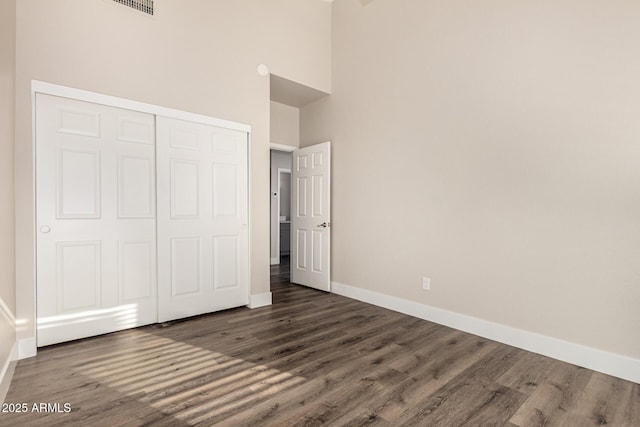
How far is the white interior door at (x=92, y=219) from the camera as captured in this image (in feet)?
8.55

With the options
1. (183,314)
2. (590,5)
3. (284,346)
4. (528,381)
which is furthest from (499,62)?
(183,314)

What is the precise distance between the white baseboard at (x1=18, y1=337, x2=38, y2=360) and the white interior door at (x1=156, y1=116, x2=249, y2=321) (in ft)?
3.14

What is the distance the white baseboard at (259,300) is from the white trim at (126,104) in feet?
6.61

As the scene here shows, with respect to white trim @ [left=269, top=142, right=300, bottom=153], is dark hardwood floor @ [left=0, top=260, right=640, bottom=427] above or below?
below

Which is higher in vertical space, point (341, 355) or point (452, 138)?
point (452, 138)

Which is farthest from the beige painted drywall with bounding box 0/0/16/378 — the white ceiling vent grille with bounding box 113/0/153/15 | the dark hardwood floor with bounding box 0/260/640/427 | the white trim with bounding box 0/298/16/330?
the white ceiling vent grille with bounding box 113/0/153/15

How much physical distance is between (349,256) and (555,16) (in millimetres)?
3231

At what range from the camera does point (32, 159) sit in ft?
8.29

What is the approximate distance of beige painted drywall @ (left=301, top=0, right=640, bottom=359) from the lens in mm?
2332

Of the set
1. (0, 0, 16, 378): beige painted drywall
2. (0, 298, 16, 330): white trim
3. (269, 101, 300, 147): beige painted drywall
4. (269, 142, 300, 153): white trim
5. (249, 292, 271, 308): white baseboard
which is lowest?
(249, 292, 271, 308): white baseboard

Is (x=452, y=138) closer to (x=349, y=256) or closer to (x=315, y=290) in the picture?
(x=349, y=256)

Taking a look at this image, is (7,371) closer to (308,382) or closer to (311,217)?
(308,382)

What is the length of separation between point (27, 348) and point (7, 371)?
354 millimetres

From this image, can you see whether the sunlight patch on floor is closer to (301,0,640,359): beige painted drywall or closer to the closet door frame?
the closet door frame
